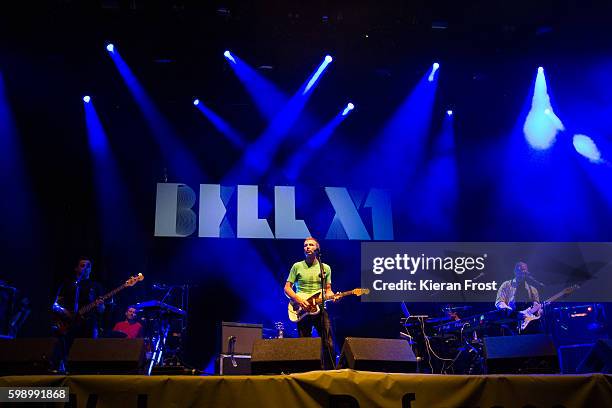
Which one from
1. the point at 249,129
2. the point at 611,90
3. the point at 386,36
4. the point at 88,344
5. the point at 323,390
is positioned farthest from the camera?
the point at 249,129

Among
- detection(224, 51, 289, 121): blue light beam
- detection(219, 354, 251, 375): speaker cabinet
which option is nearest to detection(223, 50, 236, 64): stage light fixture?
detection(224, 51, 289, 121): blue light beam

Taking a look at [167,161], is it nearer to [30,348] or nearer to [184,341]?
[184,341]

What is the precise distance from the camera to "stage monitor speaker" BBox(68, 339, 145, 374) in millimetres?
5320

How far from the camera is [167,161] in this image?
1288cm

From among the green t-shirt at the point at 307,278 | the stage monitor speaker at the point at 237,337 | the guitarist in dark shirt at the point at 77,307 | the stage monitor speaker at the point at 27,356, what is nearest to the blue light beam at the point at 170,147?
the guitarist in dark shirt at the point at 77,307

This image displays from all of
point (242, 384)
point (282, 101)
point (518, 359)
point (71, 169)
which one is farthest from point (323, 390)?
point (71, 169)

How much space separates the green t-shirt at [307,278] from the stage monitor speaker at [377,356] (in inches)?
110

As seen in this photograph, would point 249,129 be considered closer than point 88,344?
No

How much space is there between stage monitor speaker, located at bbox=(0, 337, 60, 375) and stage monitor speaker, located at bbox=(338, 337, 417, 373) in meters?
2.66

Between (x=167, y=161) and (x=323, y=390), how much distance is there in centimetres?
915

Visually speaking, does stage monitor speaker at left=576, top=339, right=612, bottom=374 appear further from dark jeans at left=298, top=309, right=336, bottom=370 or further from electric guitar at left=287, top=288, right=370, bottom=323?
electric guitar at left=287, top=288, right=370, bottom=323

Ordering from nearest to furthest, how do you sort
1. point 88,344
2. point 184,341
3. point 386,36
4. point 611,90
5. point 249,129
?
point 88,344 → point 386,36 → point 184,341 → point 611,90 → point 249,129

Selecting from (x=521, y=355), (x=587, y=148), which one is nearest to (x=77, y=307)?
(x=521, y=355)

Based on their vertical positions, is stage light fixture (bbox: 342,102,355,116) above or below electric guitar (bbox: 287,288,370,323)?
above
